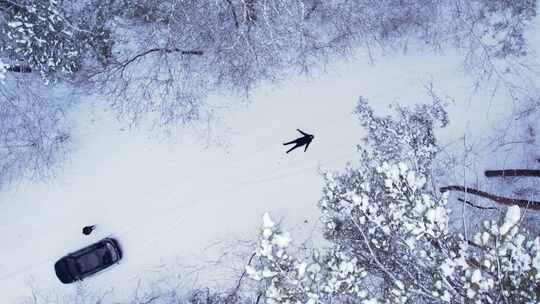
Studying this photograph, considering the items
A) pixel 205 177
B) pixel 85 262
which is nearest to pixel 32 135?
pixel 85 262

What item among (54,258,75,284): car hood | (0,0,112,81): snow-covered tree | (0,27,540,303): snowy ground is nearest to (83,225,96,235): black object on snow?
(0,27,540,303): snowy ground

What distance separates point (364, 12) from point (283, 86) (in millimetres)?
1981

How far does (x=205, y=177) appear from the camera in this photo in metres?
9.58

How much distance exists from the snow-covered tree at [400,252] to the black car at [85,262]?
3741mm

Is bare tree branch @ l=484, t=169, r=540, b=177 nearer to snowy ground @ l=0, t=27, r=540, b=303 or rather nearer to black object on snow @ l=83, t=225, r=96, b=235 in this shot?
snowy ground @ l=0, t=27, r=540, b=303

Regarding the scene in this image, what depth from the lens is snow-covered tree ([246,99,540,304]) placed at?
579 cm

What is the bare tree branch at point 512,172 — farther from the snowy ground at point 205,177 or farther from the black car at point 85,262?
the black car at point 85,262

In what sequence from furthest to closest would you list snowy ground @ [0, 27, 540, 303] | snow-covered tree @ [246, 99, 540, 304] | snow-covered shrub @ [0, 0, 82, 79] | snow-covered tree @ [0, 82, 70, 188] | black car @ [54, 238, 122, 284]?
snowy ground @ [0, 27, 540, 303] < black car @ [54, 238, 122, 284] < snow-covered tree @ [0, 82, 70, 188] < snow-covered shrub @ [0, 0, 82, 79] < snow-covered tree @ [246, 99, 540, 304]

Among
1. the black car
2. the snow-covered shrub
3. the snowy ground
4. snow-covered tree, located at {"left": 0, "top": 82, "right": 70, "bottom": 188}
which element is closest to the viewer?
the snow-covered shrub

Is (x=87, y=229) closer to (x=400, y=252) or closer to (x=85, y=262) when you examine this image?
(x=85, y=262)

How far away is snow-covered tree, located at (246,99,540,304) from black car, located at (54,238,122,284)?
3.74 metres

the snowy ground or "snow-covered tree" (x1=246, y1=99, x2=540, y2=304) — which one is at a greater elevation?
the snowy ground

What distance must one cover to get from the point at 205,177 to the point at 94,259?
2491mm

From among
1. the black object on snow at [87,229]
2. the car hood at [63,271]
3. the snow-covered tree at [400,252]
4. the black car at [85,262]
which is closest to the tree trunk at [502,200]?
the snow-covered tree at [400,252]
